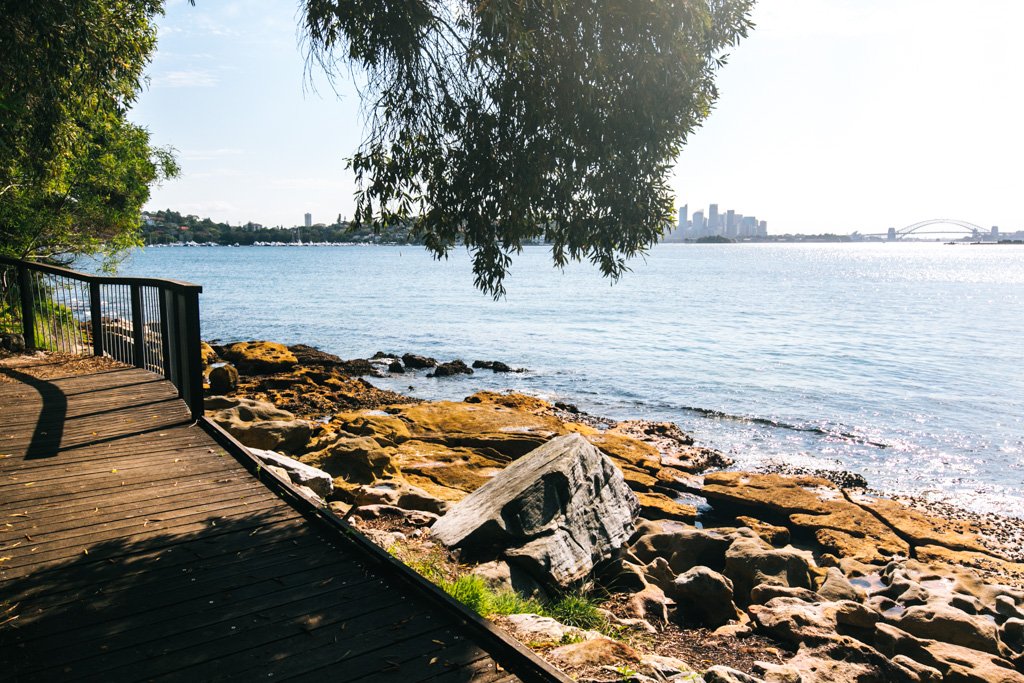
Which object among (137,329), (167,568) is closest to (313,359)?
(137,329)

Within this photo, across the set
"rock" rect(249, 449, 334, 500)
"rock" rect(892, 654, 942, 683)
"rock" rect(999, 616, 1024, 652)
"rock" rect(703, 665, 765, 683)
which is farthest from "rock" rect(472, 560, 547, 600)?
"rock" rect(999, 616, 1024, 652)

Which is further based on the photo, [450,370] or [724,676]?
[450,370]

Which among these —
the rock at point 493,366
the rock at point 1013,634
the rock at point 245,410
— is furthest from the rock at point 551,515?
the rock at point 493,366

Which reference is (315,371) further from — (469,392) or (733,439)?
(733,439)

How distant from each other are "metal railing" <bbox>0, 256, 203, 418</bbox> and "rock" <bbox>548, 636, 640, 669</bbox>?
5.51 m

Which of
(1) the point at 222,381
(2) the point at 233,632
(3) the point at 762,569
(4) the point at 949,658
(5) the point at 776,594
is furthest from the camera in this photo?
(1) the point at 222,381

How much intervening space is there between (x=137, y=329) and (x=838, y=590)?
10762 mm

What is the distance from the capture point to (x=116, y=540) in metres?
4.99

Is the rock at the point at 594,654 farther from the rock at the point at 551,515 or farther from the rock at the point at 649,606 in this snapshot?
the rock at the point at 649,606

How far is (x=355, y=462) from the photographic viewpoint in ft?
32.6

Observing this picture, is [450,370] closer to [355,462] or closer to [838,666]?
[355,462]

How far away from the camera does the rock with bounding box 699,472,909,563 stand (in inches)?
419

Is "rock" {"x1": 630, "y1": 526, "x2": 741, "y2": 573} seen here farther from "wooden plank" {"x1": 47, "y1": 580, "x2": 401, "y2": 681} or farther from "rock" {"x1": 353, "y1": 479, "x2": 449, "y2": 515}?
"wooden plank" {"x1": 47, "y1": 580, "x2": 401, "y2": 681}

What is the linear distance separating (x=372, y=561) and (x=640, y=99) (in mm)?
5287
